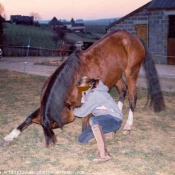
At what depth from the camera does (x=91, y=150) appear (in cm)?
385

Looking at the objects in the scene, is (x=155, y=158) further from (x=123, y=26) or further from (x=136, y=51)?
(x=123, y=26)

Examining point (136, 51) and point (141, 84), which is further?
point (141, 84)

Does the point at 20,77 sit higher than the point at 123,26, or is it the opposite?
the point at 123,26

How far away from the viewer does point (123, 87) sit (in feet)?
18.9

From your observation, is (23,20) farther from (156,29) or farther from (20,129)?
(20,129)

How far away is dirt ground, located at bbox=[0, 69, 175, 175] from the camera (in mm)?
3260

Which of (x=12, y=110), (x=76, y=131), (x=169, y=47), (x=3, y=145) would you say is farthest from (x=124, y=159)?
(x=169, y=47)

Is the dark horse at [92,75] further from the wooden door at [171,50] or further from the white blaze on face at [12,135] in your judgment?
the wooden door at [171,50]

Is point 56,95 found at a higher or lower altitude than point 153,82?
higher

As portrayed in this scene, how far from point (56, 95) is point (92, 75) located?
86 cm

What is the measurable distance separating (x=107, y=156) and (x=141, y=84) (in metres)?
5.60

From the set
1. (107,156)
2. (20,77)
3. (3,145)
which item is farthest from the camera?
(20,77)

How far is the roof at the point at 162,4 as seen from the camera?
12.4 meters

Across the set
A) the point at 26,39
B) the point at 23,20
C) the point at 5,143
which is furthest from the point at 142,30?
the point at 23,20
